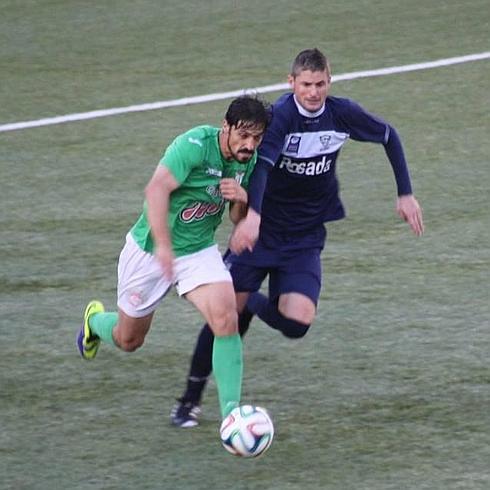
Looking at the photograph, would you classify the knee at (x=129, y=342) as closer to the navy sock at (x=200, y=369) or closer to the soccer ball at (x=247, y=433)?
the navy sock at (x=200, y=369)

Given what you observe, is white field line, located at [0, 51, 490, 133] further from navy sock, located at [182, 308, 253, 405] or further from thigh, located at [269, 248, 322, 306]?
navy sock, located at [182, 308, 253, 405]

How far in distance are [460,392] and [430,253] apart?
2544 mm

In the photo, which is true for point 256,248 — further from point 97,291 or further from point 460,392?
point 97,291

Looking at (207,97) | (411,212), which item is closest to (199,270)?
(411,212)

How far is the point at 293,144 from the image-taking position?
23.7 ft

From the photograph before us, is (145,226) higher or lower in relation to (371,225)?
higher

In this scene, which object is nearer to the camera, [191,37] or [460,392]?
[460,392]

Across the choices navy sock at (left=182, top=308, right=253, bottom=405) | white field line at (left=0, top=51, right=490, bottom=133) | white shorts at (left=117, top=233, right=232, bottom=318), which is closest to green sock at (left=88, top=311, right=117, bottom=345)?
white shorts at (left=117, top=233, right=232, bottom=318)

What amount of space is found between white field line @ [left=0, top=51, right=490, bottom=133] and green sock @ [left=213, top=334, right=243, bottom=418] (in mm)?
7104

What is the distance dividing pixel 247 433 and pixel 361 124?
70.3 inches

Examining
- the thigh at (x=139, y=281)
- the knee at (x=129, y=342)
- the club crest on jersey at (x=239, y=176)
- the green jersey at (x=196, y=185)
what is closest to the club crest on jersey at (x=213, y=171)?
the green jersey at (x=196, y=185)

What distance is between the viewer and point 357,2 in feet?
57.8

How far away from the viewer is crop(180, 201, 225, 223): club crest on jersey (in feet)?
22.4

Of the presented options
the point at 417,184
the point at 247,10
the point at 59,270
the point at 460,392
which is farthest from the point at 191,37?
the point at 460,392
